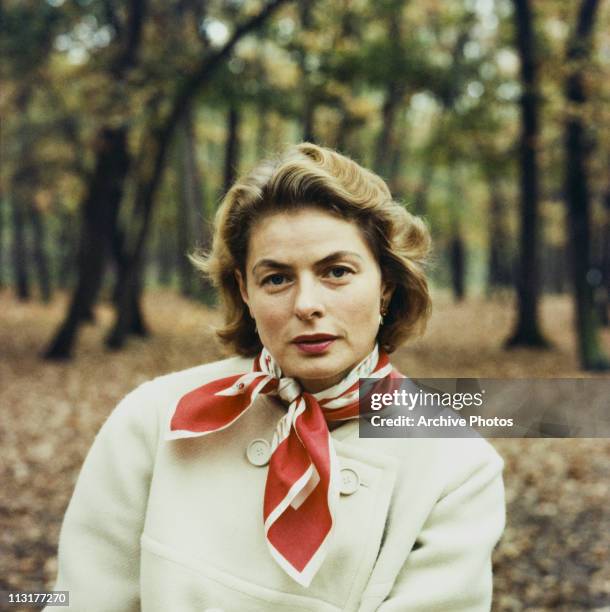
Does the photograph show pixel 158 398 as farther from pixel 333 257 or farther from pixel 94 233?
pixel 94 233

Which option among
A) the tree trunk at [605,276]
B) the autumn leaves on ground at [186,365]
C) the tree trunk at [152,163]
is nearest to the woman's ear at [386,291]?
the autumn leaves on ground at [186,365]

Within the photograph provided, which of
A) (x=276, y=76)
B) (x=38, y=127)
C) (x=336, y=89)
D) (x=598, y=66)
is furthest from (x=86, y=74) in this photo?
(x=598, y=66)

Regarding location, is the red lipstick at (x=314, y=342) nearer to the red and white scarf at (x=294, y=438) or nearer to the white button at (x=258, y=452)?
the red and white scarf at (x=294, y=438)

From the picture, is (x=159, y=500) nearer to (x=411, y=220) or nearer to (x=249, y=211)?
(x=249, y=211)

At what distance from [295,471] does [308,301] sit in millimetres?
440

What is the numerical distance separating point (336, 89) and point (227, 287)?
32.2ft

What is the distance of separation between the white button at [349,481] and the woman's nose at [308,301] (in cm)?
44

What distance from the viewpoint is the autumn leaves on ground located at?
429 cm

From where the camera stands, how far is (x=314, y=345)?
5.86ft

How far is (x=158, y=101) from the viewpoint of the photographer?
34.5 ft

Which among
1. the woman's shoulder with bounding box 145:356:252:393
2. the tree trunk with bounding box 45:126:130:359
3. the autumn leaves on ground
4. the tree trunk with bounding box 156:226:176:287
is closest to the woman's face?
the woman's shoulder with bounding box 145:356:252:393

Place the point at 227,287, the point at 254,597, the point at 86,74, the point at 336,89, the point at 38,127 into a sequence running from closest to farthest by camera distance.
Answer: the point at 254,597 → the point at 227,287 → the point at 86,74 → the point at 336,89 → the point at 38,127

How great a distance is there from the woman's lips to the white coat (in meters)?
0.30

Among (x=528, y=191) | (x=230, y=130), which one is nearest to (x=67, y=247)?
(x=230, y=130)
